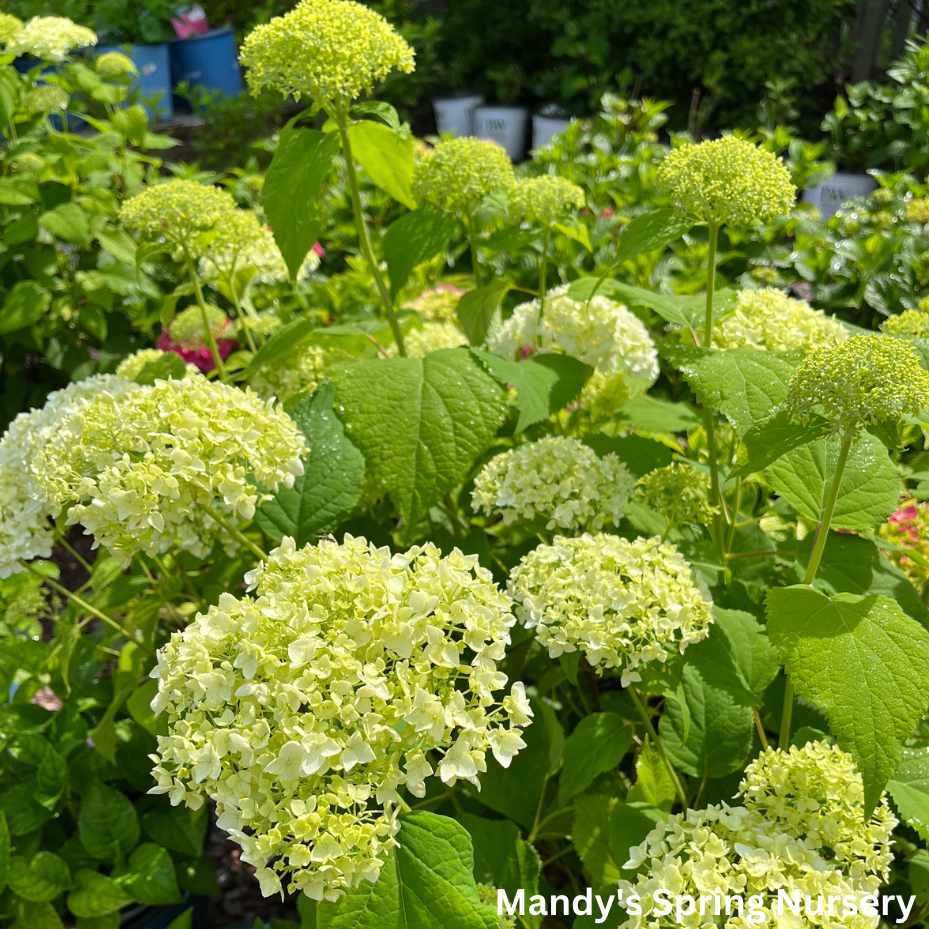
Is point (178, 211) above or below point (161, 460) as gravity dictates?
above

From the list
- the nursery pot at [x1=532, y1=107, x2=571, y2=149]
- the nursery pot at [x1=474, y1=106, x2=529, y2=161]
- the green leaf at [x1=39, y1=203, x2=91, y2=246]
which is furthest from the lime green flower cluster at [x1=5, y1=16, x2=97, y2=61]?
the nursery pot at [x1=474, y1=106, x2=529, y2=161]

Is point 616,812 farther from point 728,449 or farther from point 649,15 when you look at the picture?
point 649,15

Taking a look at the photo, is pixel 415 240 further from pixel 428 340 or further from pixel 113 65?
pixel 113 65

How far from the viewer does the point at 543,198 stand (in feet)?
4.80

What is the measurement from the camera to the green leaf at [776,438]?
939 millimetres

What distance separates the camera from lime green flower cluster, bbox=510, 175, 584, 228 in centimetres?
146

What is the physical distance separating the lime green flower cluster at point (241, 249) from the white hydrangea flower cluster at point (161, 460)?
457mm

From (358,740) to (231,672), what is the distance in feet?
0.53

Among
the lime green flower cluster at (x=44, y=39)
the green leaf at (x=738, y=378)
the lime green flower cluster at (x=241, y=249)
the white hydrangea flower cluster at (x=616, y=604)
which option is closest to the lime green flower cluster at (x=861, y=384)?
the green leaf at (x=738, y=378)

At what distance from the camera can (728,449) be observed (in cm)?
141

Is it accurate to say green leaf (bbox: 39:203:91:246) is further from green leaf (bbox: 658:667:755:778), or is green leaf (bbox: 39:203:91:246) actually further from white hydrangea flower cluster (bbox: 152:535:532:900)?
green leaf (bbox: 658:667:755:778)

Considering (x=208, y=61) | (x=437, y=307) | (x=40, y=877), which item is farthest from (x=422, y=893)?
(x=208, y=61)

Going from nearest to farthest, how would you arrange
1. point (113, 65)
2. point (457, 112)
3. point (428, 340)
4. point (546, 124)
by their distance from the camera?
point (428, 340) < point (113, 65) < point (546, 124) < point (457, 112)

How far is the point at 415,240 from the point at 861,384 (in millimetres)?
823
